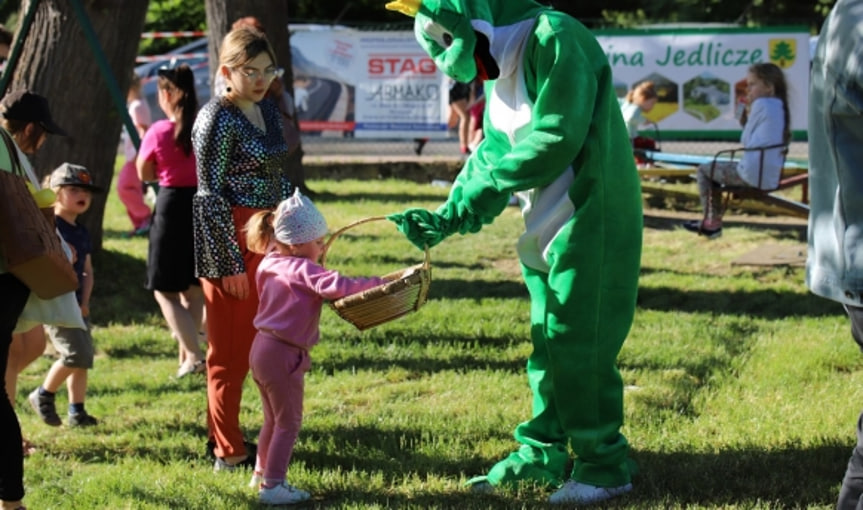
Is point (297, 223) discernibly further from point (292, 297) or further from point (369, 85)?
point (369, 85)

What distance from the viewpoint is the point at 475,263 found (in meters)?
10.3

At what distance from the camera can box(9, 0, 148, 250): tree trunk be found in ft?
28.8

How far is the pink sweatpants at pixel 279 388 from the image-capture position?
4.64 meters

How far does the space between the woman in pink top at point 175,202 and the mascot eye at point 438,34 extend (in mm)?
2510

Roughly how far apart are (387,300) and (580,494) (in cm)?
104

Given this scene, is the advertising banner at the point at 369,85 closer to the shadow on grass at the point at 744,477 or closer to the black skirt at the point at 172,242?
the black skirt at the point at 172,242

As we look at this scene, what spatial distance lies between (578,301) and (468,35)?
1016 mm

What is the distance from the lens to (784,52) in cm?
1598

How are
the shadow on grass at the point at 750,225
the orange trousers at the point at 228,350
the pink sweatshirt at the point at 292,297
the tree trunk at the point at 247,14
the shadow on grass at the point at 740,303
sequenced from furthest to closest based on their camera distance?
the tree trunk at the point at 247,14 < the shadow on grass at the point at 750,225 < the shadow on grass at the point at 740,303 < the orange trousers at the point at 228,350 < the pink sweatshirt at the point at 292,297

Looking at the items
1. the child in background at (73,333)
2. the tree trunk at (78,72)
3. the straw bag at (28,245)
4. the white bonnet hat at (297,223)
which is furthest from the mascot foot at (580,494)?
the tree trunk at (78,72)

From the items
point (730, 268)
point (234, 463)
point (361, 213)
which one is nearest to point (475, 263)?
point (730, 268)

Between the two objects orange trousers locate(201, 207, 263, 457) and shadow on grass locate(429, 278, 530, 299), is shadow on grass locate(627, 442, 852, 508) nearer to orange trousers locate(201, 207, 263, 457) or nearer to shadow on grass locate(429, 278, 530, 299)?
orange trousers locate(201, 207, 263, 457)

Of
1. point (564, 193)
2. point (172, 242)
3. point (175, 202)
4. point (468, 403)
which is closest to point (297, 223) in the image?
point (564, 193)

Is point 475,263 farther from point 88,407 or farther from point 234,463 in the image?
point 234,463
